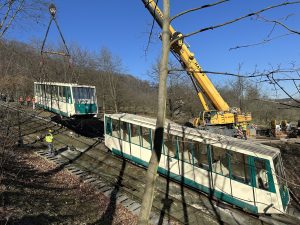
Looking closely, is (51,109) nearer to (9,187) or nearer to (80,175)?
(80,175)

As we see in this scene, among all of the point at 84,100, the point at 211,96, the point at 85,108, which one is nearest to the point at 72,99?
the point at 84,100

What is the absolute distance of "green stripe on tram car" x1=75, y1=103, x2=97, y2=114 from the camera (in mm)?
20725

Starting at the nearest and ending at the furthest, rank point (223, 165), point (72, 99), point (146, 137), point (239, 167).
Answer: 1. point (239, 167)
2. point (223, 165)
3. point (146, 137)
4. point (72, 99)

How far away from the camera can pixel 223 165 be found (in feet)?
36.5

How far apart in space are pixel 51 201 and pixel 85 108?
37.4ft

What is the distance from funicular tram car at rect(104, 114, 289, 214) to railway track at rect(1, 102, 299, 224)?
43 centimetres

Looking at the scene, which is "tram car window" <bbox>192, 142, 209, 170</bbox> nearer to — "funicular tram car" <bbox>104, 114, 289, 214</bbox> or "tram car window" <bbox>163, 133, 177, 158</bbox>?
"funicular tram car" <bbox>104, 114, 289, 214</bbox>

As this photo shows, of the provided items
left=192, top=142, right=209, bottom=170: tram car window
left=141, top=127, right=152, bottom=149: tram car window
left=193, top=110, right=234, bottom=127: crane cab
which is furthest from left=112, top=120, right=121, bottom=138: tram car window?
left=193, top=110, right=234, bottom=127: crane cab

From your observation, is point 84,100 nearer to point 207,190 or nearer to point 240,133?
point 240,133

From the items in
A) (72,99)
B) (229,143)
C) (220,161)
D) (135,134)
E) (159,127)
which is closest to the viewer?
(159,127)

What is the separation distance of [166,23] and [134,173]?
36.4 feet

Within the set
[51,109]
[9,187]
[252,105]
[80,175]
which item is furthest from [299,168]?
[252,105]

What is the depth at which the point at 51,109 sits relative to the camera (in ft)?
78.1

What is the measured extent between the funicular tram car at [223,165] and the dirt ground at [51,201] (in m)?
3.34
